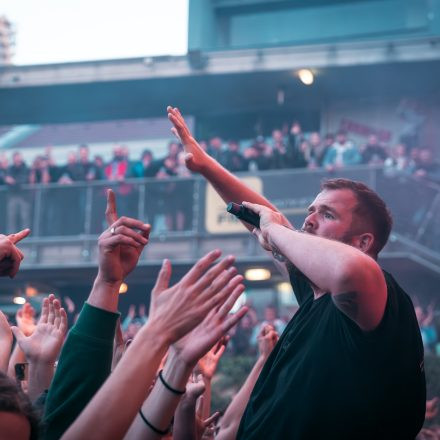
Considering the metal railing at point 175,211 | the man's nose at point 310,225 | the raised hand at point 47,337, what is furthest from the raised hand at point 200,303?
the metal railing at point 175,211

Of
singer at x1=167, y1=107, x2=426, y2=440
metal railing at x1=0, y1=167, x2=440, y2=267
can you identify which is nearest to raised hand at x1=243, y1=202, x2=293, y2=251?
singer at x1=167, y1=107, x2=426, y2=440

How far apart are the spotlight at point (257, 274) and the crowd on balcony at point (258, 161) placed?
1.70 m

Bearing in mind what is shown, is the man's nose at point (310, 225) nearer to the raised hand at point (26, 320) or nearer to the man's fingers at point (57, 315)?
the man's fingers at point (57, 315)

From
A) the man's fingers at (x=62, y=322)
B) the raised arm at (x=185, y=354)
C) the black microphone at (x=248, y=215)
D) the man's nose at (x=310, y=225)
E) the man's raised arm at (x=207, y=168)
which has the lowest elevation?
the man's fingers at (x=62, y=322)

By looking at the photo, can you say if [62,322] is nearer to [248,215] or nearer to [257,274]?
[248,215]

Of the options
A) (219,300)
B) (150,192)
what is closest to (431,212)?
(150,192)

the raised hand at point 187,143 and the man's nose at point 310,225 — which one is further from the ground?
the raised hand at point 187,143

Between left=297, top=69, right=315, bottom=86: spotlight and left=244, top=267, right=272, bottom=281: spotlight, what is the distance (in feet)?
11.1

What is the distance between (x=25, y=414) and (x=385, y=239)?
64.8 inches

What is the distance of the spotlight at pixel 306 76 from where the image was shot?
13734mm

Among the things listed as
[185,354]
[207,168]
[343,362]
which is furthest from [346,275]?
[207,168]

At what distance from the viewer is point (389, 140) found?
1463 cm

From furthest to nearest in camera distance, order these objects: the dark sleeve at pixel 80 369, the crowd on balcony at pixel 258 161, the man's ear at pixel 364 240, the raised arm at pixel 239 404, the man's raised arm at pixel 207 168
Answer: the crowd on balcony at pixel 258 161 → the raised arm at pixel 239 404 → the man's raised arm at pixel 207 168 → the man's ear at pixel 364 240 → the dark sleeve at pixel 80 369

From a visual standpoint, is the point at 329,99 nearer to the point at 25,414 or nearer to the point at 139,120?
the point at 139,120
